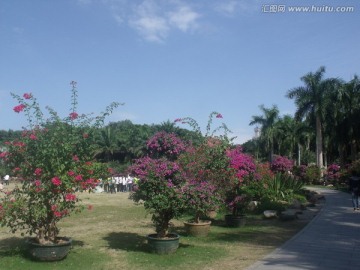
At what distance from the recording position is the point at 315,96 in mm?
39781

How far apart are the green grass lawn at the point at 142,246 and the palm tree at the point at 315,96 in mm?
27778

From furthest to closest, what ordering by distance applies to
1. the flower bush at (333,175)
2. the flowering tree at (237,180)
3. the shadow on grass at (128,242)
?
the flower bush at (333,175) < the flowering tree at (237,180) < the shadow on grass at (128,242)

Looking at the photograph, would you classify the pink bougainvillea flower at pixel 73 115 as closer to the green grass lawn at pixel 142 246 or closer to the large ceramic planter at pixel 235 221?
the green grass lawn at pixel 142 246

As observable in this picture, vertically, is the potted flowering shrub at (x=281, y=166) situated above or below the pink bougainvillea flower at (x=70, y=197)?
above

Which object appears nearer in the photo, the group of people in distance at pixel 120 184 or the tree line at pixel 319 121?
the group of people in distance at pixel 120 184

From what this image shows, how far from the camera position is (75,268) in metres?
7.58

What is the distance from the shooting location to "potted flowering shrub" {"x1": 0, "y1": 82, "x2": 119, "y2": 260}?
7.93 m

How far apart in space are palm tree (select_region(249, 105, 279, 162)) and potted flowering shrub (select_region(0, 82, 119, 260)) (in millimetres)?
43919

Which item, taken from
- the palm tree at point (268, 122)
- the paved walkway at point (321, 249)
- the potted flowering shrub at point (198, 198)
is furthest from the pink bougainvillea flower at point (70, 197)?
the palm tree at point (268, 122)

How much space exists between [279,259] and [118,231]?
560 centimetres

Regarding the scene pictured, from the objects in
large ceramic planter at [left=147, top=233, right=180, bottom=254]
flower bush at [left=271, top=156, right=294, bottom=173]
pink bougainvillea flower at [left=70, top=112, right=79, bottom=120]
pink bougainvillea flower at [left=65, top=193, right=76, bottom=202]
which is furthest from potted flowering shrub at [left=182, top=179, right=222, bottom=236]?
flower bush at [left=271, top=156, right=294, bottom=173]

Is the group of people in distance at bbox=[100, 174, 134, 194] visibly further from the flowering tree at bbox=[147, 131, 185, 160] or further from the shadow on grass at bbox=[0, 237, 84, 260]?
the shadow on grass at bbox=[0, 237, 84, 260]

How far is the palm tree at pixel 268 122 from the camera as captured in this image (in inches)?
1996

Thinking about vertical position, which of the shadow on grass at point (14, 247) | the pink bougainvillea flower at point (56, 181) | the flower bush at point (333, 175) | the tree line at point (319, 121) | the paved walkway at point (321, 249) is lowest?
the shadow on grass at point (14, 247)
